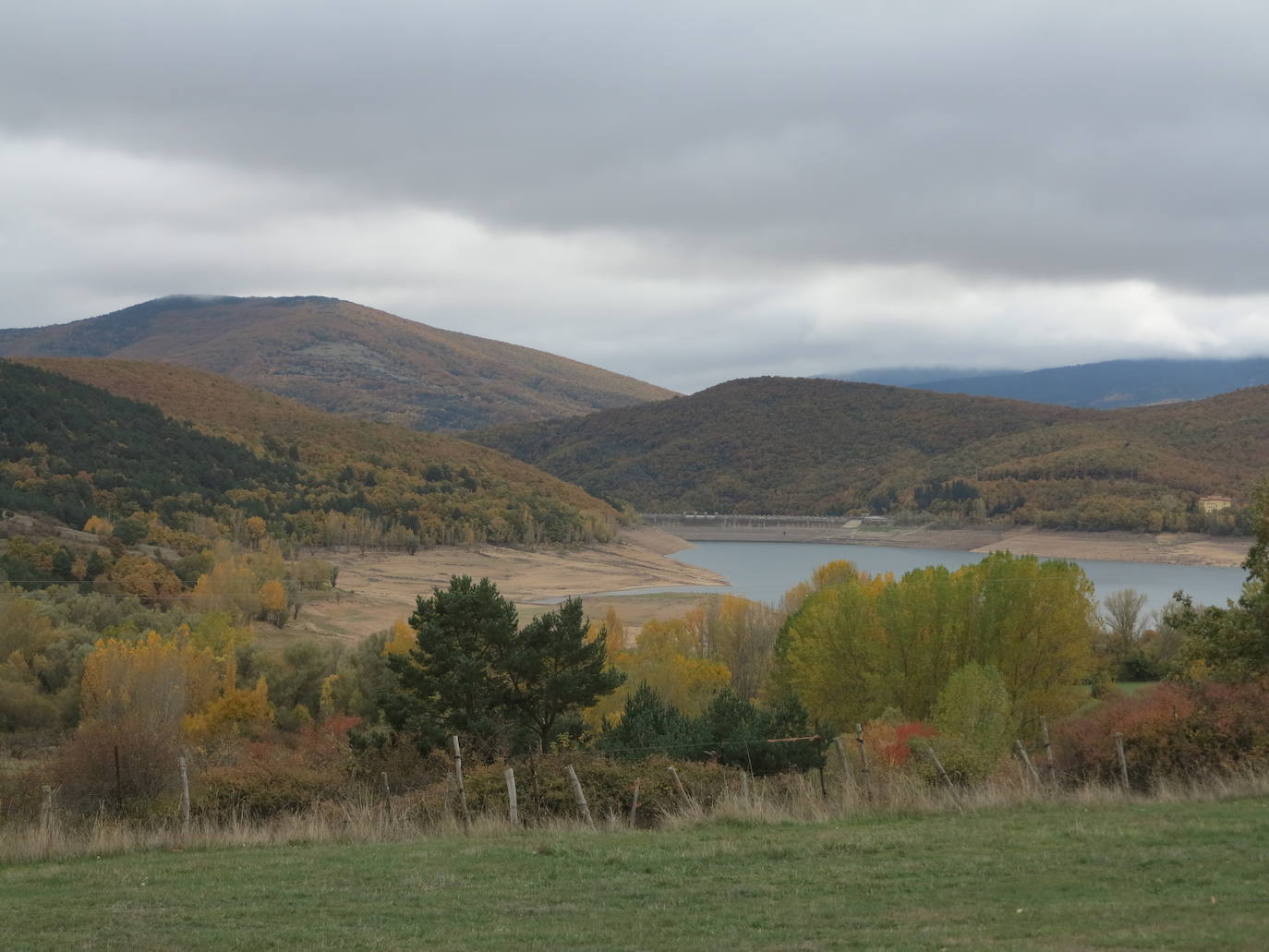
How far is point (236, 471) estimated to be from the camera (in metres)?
100

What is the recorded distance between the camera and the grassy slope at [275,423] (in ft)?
379

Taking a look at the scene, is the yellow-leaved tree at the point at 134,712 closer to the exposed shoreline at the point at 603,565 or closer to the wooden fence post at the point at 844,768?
the wooden fence post at the point at 844,768

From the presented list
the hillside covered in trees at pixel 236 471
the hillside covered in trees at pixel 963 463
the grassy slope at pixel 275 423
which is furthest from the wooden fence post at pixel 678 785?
the grassy slope at pixel 275 423

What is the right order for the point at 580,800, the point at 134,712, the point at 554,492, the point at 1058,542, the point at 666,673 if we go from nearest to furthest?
1. the point at 580,800
2. the point at 134,712
3. the point at 666,673
4. the point at 1058,542
5. the point at 554,492

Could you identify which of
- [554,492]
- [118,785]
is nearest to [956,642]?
[118,785]

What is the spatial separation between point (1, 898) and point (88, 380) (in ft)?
390

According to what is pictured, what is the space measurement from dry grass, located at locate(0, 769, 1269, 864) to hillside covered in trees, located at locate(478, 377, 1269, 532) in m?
95.3

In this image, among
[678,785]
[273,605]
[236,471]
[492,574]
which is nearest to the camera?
[678,785]

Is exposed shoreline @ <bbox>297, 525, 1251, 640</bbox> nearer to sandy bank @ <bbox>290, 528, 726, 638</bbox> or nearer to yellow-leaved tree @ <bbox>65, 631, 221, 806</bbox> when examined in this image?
sandy bank @ <bbox>290, 528, 726, 638</bbox>

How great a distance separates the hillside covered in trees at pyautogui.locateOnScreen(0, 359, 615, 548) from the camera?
3329 inches

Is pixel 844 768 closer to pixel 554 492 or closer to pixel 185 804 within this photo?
pixel 185 804

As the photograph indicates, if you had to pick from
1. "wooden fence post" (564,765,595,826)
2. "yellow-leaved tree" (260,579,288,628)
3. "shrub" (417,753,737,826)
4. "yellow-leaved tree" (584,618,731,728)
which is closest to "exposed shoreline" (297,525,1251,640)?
"yellow-leaved tree" (260,579,288,628)

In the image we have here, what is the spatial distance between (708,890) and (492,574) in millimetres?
78297

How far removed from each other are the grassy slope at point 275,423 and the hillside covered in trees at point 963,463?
2514 cm
